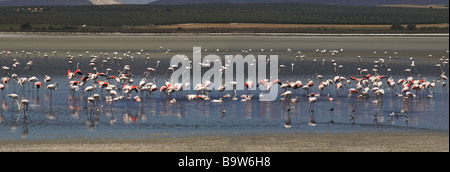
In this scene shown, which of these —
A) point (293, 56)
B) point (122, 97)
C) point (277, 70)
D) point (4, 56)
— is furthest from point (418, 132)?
point (4, 56)

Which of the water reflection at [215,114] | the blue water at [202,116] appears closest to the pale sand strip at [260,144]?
the blue water at [202,116]

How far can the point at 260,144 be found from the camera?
1733 cm

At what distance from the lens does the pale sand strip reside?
1662 cm

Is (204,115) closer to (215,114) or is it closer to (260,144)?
(215,114)

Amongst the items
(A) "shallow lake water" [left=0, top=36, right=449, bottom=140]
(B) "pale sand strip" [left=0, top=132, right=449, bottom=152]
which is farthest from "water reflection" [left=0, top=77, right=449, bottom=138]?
(B) "pale sand strip" [left=0, top=132, right=449, bottom=152]

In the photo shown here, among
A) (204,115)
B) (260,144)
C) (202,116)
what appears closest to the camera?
(260,144)

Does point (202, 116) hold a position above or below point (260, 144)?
above

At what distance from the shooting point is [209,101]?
2492cm

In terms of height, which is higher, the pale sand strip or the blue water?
the blue water

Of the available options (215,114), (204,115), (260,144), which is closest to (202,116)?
(204,115)

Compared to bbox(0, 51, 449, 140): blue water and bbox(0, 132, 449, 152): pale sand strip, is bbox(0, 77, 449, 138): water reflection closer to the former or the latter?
bbox(0, 51, 449, 140): blue water

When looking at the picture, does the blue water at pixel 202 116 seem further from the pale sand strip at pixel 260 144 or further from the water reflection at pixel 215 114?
the pale sand strip at pixel 260 144
